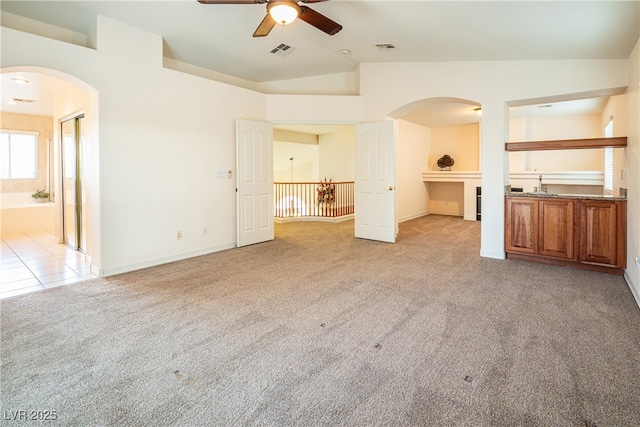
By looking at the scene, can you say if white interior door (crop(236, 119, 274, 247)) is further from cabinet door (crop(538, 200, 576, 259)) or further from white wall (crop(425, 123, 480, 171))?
white wall (crop(425, 123, 480, 171))

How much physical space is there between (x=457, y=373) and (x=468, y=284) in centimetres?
189

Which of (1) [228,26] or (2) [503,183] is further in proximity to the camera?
(2) [503,183]

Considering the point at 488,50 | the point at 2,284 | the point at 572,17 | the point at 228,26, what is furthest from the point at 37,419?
the point at 488,50

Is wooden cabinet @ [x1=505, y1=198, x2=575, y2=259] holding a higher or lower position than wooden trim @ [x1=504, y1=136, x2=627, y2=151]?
lower

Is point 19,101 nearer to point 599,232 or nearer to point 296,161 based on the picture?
point 296,161

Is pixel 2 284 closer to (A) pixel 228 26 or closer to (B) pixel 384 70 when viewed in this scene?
(A) pixel 228 26

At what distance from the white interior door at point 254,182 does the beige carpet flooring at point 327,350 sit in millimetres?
1802

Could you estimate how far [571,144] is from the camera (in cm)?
443

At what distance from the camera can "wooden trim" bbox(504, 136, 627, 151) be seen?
4051 mm

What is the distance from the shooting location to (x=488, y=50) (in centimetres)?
440

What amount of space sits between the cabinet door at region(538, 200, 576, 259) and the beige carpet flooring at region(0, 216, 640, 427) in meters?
0.54

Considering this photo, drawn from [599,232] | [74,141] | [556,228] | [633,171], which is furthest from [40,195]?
[633,171]

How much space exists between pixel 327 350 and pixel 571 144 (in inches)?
170

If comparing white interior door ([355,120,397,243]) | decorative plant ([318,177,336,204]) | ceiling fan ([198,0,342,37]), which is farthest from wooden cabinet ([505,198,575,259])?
decorative plant ([318,177,336,204])
